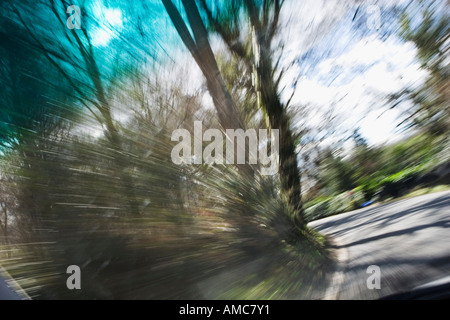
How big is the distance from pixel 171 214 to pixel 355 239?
1513 mm

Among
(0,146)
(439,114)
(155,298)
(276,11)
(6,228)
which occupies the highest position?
(276,11)

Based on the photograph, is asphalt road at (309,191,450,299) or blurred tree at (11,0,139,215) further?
blurred tree at (11,0,139,215)

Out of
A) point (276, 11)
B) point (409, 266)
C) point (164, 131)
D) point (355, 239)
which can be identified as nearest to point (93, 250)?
point (164, 131)

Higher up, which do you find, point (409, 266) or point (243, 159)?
point (243, 159)

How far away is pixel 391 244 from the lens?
5.89 feet

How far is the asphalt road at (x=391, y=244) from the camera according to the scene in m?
1.34

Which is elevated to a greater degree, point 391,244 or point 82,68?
point 82,68

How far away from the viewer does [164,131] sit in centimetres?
250

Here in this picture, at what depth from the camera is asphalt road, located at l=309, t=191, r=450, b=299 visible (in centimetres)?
134

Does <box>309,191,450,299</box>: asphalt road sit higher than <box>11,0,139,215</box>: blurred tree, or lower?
lower

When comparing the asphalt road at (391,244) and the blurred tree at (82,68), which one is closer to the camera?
the asphalt road at (391,244)

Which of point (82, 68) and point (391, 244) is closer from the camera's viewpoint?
point (391, 244)

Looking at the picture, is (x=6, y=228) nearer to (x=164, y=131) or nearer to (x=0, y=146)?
(x=0, y=146)

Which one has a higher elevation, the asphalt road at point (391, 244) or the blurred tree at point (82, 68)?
the blurred tree at point (82, 68)
